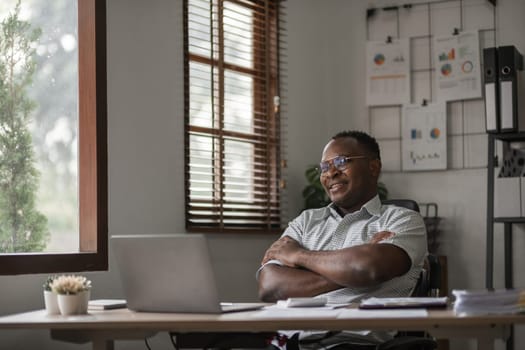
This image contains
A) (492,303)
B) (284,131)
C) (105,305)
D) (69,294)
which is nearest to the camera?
(492,303)

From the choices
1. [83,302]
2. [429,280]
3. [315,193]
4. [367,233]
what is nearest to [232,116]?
[315,193]

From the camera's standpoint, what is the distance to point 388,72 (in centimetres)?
494

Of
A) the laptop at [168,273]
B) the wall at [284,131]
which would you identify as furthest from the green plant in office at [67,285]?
the wall at [284,131]

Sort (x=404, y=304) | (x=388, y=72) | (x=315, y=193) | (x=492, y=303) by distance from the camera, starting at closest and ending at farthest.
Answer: (x=492, y=303), (x=404, y=304), (x=315, y=193), (x=388, y=72)

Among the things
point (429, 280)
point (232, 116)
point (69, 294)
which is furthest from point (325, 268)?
point (232, 116)

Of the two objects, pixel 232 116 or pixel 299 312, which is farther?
pixel 232 116

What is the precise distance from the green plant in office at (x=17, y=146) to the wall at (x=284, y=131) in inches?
7.3

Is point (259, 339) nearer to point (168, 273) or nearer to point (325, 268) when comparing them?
point (325, 268)

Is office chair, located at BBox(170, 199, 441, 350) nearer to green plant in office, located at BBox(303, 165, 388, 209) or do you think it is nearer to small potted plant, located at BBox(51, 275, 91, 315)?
small potted plant, located at BBox(51, 275, 91, 315)

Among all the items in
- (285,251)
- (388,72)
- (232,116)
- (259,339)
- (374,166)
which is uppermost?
(388,72)

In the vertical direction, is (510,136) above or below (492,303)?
above

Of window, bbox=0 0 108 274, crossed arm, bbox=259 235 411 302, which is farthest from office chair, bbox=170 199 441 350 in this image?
window, bbox=0 0 108 274

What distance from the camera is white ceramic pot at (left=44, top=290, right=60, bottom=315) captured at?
2275 millimetres

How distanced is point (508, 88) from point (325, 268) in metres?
2.06
